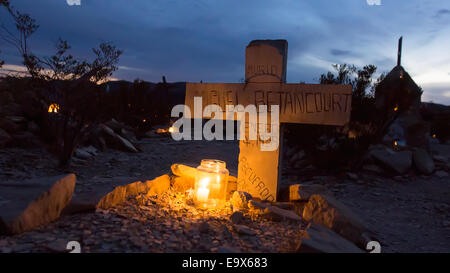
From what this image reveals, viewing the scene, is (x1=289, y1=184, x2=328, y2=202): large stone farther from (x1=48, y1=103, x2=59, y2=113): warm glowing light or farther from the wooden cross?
(x1=48, y1=103, x2=59, y2=113): warm glowing light

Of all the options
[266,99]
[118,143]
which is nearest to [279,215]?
[266,99]

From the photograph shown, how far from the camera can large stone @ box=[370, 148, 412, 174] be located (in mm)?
7359

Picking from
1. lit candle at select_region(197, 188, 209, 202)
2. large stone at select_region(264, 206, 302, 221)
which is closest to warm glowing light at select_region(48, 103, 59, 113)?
lit candle at select_region(197, 188, 209, 202)

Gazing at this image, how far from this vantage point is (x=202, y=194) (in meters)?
3.62

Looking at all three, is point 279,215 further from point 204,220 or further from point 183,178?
point 183,178

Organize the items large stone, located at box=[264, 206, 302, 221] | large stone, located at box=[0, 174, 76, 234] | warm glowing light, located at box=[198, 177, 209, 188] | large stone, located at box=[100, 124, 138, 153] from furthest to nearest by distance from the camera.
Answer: large stone, located at box=[100, 124, 138, 153] → warm glowing light, located at box=[198, 177, 209, 188] → large stone, located at box=[264, 206, 302, 221] → large stone, located at box=[0, 174, 76, 234]

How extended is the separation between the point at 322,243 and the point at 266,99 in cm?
226

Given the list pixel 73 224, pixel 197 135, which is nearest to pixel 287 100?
pixel 73 224

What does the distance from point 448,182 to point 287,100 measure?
585 centimetres

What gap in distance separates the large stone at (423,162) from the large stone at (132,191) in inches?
276

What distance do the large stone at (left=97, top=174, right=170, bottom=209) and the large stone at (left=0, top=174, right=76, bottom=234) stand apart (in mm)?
365

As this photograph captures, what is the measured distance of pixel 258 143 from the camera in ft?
13.2

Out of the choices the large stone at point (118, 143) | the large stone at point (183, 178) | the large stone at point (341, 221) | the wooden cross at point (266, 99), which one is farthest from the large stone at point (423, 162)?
the large stone at point (118, 143)
